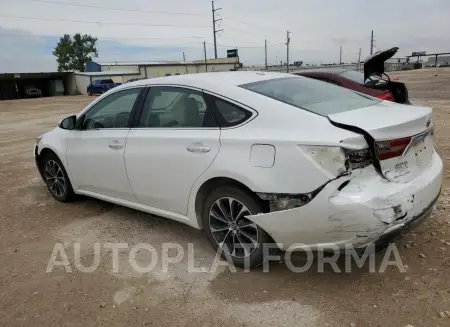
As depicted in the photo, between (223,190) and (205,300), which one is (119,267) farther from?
(223,190)

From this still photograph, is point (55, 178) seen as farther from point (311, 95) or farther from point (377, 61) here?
point (377, 61)

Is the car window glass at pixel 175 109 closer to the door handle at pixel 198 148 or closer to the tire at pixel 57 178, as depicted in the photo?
the door handle at pixel 198 148

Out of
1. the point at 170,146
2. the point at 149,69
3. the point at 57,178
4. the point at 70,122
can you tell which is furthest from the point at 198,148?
the point at 149,69

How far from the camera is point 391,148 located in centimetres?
274

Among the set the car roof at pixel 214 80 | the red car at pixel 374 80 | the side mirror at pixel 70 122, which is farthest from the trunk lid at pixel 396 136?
the red car at pixel 374 80

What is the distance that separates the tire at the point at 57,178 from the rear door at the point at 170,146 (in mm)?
1487

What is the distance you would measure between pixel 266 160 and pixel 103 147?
79.8 inches

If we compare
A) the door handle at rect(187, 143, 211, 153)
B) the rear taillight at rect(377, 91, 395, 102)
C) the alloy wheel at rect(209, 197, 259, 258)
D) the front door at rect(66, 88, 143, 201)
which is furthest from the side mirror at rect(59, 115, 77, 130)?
the rear taillight at rect(377, 91, 395, 102)

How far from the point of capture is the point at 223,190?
3148 mm

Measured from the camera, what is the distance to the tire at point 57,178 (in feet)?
16.3

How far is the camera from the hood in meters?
6.23

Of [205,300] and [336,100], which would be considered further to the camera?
[336,100]

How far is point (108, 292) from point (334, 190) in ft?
6.12

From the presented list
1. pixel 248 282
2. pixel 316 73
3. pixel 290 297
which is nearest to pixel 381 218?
pixel 290 297
